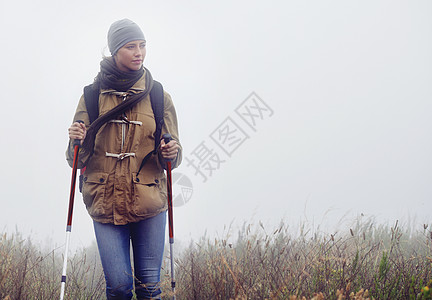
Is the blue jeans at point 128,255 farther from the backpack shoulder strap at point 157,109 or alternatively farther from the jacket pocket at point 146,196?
the backpack shoulder strap at point 157,109

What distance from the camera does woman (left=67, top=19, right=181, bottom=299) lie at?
3.04 m

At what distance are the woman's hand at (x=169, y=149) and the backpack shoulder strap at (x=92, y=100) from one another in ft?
1.77

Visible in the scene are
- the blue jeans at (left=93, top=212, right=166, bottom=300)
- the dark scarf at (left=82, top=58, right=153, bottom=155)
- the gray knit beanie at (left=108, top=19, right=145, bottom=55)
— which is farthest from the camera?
the gray knit beanie at (left=108, top=19, right=145, bottom=55)

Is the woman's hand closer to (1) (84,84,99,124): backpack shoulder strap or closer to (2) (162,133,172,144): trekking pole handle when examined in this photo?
(2) (162,133,172,144): trekking pole handle

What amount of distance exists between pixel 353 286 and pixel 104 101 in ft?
7.42

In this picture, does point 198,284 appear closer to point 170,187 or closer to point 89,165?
point 170,187

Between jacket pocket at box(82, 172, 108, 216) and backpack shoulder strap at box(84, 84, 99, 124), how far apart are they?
16.8 inches

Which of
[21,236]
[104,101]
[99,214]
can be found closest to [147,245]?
[99,214]

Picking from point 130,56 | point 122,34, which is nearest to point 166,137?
point 130,56

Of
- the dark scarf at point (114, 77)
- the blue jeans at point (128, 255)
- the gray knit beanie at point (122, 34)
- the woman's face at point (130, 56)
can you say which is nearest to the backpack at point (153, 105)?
the dark scarf at point (114, 77)

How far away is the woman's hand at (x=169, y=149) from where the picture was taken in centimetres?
317

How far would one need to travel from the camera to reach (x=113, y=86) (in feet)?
10.5

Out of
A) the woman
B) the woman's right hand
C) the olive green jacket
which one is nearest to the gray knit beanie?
the woman

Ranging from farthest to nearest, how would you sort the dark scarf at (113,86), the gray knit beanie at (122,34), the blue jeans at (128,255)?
the gray knit beanie at (122,34)
the dark scarf at (113,86)
the blue jeans at (128,255)
